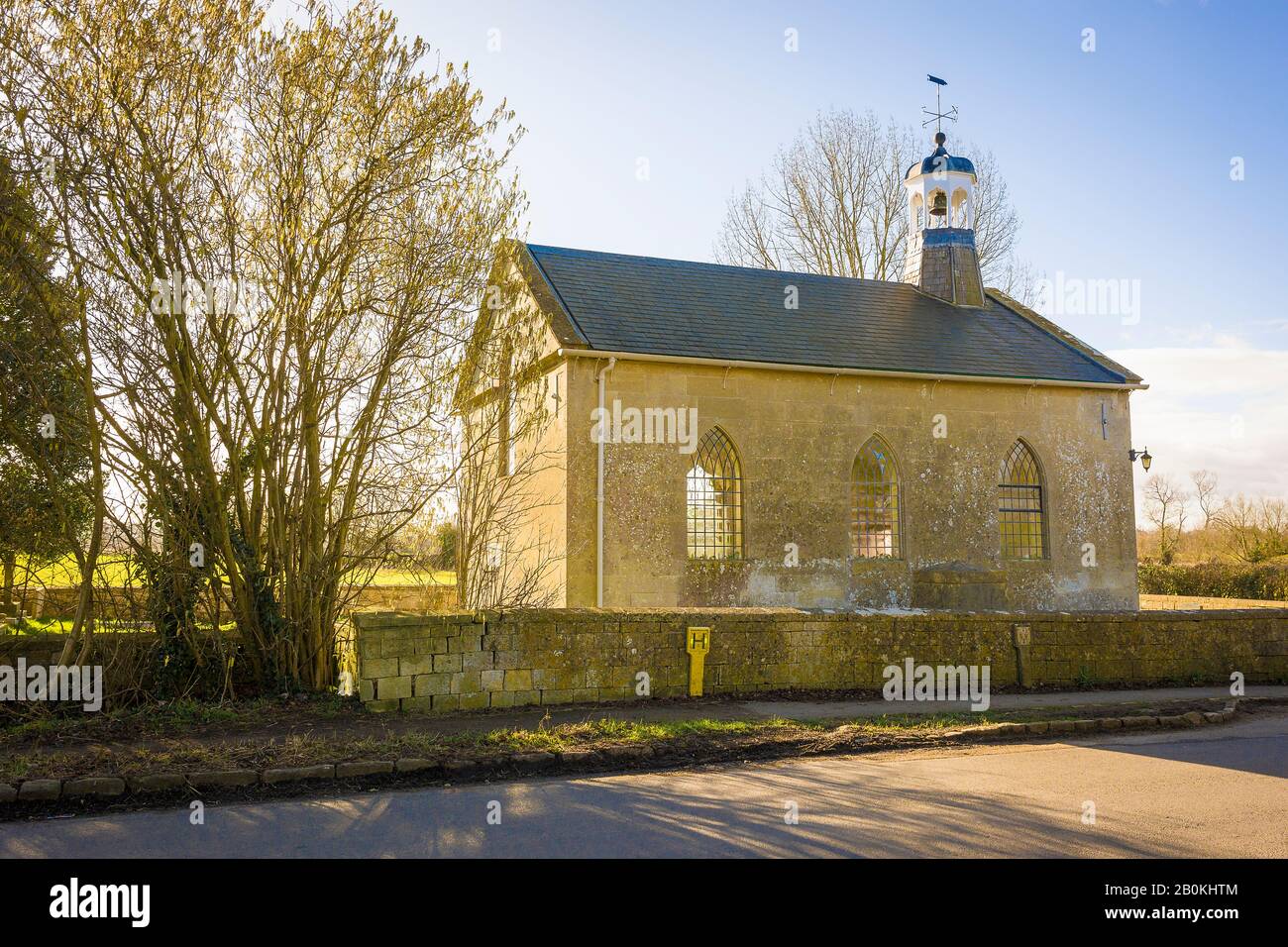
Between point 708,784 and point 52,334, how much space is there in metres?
7.85

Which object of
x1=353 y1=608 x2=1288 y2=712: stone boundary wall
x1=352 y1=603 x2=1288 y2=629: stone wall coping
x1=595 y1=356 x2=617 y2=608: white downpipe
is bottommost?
x1=353 y1=608 x2=1288 y2=712: stone boundary wall

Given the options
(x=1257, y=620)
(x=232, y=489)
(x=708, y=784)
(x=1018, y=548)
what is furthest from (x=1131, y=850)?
(x=1018, y=548)

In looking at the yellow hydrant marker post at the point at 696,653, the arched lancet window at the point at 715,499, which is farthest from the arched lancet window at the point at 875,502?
the yellow hydrant marker post at the point at 696,653

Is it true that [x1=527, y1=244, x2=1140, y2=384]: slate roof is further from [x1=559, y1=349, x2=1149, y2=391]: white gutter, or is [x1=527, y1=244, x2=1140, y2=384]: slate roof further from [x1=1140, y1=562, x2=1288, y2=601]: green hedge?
[x1=1140, y1=562, x2=1288, y2=601]: green hedge

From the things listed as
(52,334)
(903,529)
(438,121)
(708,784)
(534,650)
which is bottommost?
(708,784)

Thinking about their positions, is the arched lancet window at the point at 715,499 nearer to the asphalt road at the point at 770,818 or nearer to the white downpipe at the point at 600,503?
the white downpipe at the point at 600,503

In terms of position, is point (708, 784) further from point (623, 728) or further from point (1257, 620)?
point (1257, 620)

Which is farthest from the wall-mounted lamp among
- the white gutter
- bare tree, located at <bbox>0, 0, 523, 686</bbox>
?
bare tree, located at <bbox>0, 0, 523, 686</bbox>

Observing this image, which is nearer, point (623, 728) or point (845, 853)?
point (845, 853)

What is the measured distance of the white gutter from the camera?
1750 centimetres

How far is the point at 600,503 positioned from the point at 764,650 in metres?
5.82

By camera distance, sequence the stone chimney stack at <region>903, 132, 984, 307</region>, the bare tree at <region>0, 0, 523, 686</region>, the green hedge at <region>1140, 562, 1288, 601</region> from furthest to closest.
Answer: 1. the green hedge at <region>1140, 562, 1288, 601</region>
2. the stone chimney stack at <region>903, 132, 984, 307</region>
3. the bare tree at <region>0, 0, 523, 686</region>

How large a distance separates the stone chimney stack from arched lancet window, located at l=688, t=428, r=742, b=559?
31.2 ft
